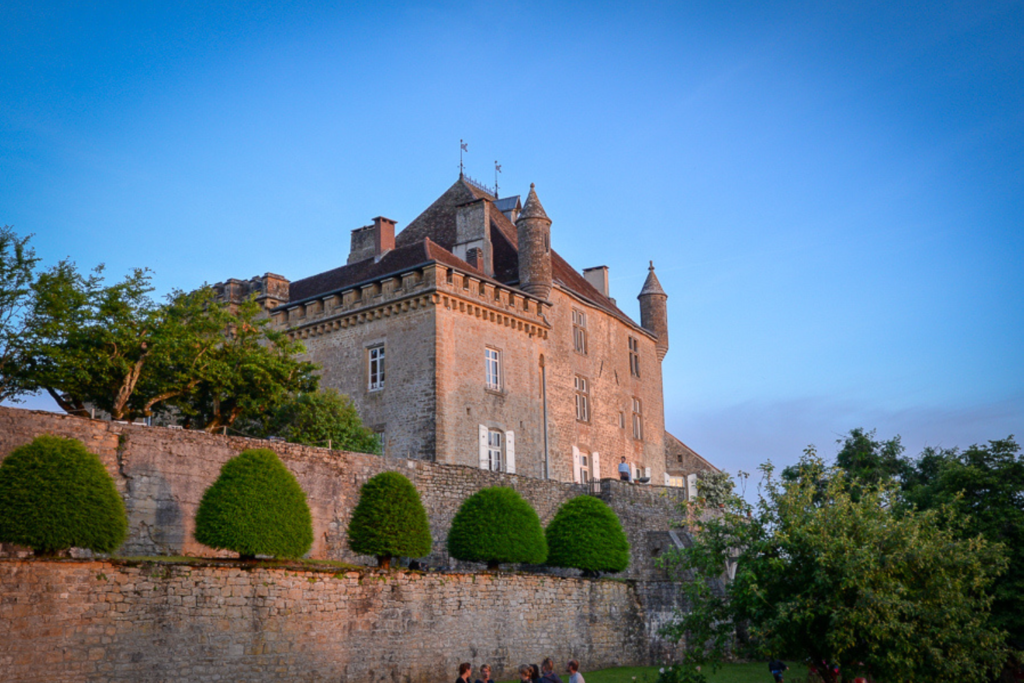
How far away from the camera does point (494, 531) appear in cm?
2380

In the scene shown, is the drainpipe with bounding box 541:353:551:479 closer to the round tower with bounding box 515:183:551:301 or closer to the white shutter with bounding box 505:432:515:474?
the white shutter with bounding box 505:432:515:474

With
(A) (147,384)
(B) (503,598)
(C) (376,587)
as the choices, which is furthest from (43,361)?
(B) (503,598)

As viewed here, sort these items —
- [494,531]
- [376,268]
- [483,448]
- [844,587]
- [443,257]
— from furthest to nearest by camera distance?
[376,268] < [443,257] < [483,448] < [494,531] < [844,587]

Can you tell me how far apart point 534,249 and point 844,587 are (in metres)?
22.2

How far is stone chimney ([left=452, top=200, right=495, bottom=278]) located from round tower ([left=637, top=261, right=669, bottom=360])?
11.1 m

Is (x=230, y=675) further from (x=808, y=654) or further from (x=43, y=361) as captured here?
(x=43, y=361)

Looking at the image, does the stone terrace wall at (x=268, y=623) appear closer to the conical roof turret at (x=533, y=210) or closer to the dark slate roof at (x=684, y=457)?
the conical roof turret at (x=533, y=210)

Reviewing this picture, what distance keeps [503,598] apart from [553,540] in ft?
14.6

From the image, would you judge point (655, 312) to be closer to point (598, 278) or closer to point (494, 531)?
point (598, 278)

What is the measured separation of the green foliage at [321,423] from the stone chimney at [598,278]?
17.3 m

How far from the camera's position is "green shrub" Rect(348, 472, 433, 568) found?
2100 cm

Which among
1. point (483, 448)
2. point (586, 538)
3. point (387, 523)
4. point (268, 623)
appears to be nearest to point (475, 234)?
point (483, 448)

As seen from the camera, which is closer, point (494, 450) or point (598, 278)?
point (494, 450)

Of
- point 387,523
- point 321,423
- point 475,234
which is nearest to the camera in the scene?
point 387,523
